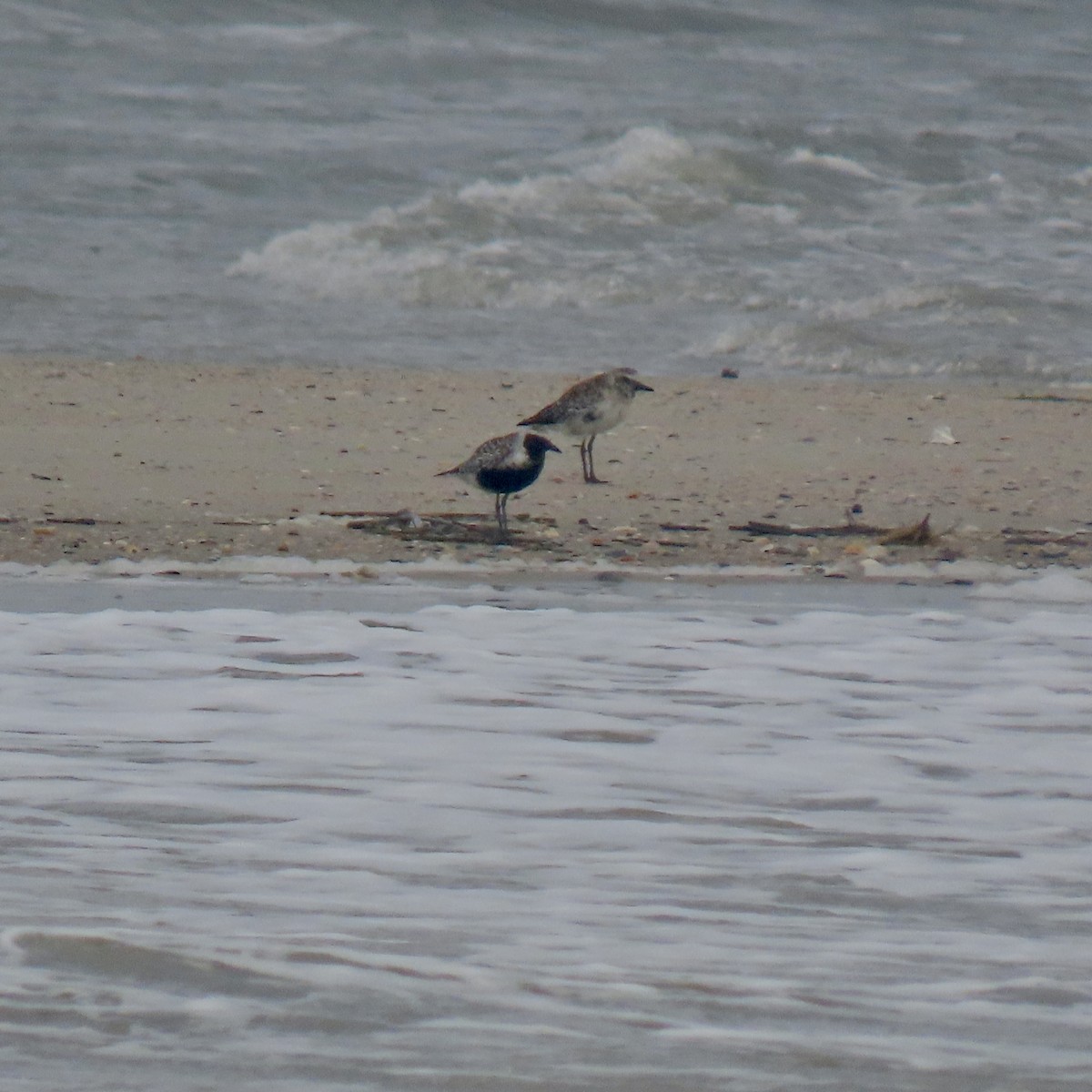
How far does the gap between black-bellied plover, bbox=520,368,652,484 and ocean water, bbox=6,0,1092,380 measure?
2.59 m

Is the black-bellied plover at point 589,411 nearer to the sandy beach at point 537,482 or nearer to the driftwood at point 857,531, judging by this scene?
the sandy beach at point 537,482

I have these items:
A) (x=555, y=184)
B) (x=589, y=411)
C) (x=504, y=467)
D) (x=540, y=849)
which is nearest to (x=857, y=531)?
(x=504, y=467)

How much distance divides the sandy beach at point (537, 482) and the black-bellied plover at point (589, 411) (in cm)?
14

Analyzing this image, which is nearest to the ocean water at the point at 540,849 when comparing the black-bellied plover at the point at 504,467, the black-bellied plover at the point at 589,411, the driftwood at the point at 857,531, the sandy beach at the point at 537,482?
the sandy beach at the point at 537,482

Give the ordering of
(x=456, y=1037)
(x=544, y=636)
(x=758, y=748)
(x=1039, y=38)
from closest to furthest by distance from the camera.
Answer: (x=456, y=1037) → (x=758, y=748) → (x=544, y=636) → (x=1039, y=38)

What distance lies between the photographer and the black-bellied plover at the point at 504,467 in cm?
687

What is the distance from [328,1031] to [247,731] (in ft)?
5.25

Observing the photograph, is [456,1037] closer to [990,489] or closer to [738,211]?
[990,489]

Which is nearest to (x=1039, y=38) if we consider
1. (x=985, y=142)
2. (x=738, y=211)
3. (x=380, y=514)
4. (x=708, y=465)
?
(x=985, y=142)

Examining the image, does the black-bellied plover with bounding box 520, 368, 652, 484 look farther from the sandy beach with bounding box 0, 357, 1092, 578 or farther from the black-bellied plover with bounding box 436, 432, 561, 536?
the black-bellied plover with bounding box 436, 432, 561, 536

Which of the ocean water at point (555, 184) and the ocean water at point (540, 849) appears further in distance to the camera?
the ocean water at point (555, 184)

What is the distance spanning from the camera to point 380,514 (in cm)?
689

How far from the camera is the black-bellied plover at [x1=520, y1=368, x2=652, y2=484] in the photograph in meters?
7.87

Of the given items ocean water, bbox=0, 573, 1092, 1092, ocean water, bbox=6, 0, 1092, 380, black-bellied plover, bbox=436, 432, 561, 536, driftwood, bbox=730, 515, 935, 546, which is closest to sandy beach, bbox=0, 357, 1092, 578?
driftwood, bbox=730, 515, 935, 546
